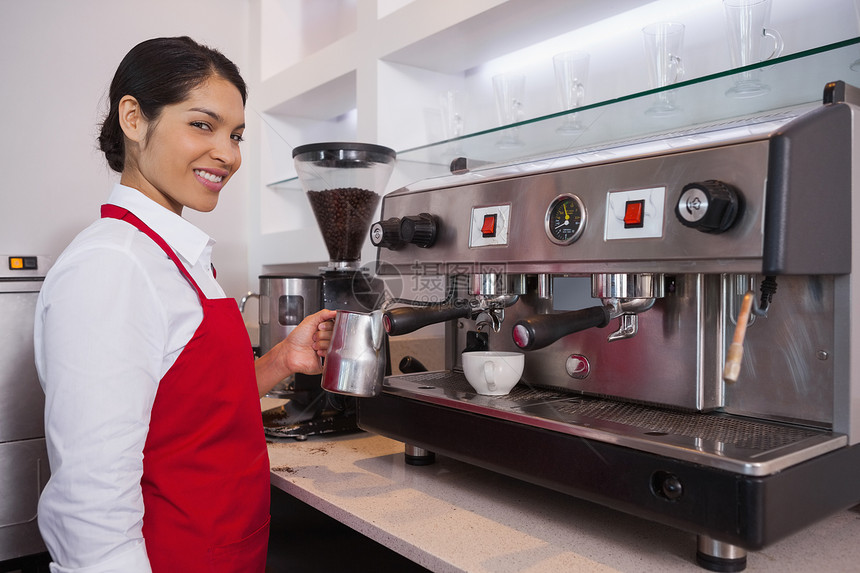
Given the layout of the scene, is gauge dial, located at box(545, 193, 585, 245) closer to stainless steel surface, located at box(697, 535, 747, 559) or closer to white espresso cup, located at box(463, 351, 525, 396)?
white espresso cup, located at box(463, 351, 525, 396)

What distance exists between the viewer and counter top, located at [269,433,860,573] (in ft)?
2.28

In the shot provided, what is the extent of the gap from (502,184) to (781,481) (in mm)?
488

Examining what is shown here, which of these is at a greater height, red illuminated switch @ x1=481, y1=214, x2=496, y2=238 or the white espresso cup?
red illuminated switch @ x1=481, y1=214, x2=496, y2=238

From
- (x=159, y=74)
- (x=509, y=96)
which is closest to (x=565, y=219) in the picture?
(x=159, y=74)

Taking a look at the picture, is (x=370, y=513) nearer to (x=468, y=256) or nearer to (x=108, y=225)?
(x=468, y=256)

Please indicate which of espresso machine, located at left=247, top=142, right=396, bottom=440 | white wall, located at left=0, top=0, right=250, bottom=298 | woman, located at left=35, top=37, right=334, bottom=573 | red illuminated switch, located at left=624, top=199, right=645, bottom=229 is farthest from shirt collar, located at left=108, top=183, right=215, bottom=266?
white wall, located at left=0, top=0, right=250, bottom=298

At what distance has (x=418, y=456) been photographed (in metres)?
1.03

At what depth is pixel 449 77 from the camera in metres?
1.76

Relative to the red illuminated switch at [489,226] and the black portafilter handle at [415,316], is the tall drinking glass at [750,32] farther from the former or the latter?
→ the black portafilter handle at [415,316]

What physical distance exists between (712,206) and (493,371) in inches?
15.3

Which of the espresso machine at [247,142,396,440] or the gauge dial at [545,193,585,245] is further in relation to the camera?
the espresso machine at [247,142,396,440]

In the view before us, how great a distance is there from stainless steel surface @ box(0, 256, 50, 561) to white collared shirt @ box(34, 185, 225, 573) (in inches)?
32.5

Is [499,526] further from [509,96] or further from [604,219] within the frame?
[509,96]

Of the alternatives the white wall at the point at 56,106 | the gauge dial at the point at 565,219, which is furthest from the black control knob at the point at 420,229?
the white wall at the point at 56,106
